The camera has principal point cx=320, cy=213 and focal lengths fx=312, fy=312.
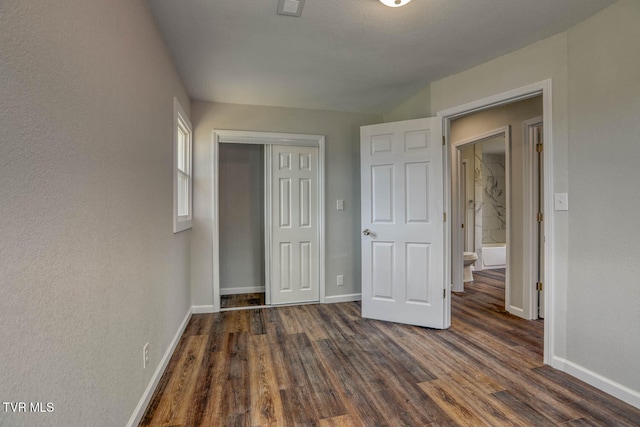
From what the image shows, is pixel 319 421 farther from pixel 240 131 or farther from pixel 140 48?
pixel 240 131

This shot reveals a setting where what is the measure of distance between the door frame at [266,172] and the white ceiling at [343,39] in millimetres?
494

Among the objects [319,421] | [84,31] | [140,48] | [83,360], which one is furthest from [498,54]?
[83,360]

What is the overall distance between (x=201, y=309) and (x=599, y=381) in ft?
10.9

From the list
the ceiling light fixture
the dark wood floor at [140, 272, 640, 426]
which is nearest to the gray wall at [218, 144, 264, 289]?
the dark wood floor at [140, 272, 640, 426]

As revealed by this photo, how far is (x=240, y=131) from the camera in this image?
3.44m

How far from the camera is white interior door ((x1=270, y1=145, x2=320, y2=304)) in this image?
3.66 meters

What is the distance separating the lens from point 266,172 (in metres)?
3.64

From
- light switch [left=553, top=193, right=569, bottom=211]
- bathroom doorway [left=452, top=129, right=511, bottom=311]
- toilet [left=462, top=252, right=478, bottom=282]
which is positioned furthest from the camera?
bathroom doorway [left=452, top=129, right=511, bottom=311]

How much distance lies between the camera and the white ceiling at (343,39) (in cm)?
184

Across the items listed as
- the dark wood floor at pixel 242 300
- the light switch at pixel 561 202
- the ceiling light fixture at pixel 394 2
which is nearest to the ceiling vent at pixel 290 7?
the ceiling light fixture at pixel 394 2

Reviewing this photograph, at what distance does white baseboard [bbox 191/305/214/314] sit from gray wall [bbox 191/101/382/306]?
0.03 meters

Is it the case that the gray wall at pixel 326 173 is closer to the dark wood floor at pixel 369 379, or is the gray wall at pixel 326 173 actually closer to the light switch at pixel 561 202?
the dark wood floor at pixel 369 379

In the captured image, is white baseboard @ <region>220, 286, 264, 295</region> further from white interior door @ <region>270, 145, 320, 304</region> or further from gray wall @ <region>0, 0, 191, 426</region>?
gray wall @ <region>0, 0, 191, 426</region>

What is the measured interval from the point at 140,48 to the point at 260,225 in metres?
2.85
